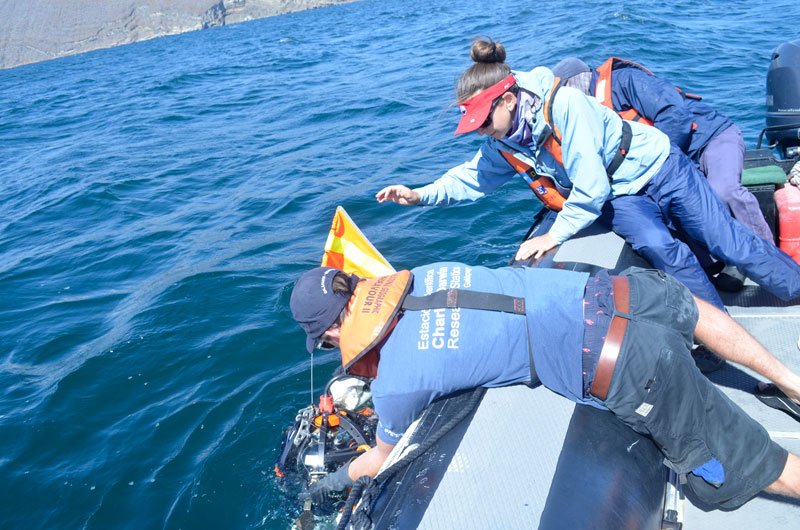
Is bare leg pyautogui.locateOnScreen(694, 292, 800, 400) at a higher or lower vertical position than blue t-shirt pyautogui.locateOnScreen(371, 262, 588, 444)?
lower

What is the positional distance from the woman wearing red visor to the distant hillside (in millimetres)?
60010

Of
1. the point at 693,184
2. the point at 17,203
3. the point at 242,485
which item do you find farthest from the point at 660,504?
the point at 17,203

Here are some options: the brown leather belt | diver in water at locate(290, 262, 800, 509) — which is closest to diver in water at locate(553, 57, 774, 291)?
diver in water at locate(290, 262, 800, 509)

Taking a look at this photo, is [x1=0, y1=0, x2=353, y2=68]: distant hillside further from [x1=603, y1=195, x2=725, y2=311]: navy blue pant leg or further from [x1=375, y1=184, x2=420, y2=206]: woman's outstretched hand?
[x1=603, y1=195, x2=725, y2=311]: navy blue pant leg

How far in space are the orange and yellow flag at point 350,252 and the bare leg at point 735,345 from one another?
184 centimetres

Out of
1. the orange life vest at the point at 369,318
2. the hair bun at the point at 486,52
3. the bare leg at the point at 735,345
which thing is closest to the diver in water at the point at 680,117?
the hair bun at the point at 486,52

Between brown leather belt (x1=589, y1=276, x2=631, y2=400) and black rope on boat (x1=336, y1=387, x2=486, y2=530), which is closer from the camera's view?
brown leather belt (x1=589, y1=276, x2=631, y2=400)

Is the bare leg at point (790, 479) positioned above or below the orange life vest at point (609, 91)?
below

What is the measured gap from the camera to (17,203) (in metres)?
10.5

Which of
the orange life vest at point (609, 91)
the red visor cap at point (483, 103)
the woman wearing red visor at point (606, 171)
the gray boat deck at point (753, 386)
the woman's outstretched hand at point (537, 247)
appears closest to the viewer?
the gray boat deck at point (753, 386)

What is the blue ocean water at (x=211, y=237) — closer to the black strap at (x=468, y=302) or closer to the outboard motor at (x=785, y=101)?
the black strap at (x=468, y=302)

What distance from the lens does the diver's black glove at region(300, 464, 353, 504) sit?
9.54 ft

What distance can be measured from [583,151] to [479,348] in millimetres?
1416

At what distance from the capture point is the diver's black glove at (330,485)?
9.54 feet
